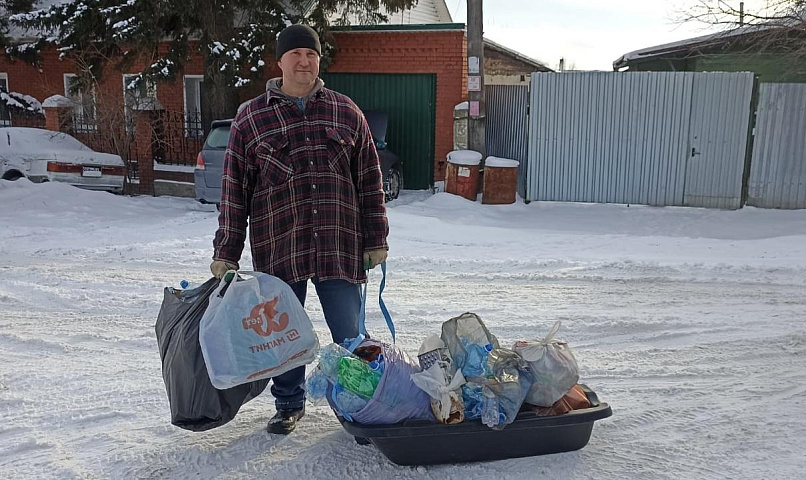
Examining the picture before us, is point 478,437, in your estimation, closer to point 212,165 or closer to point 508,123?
point 212,165

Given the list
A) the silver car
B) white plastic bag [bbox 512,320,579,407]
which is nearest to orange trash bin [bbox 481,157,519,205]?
the silver car

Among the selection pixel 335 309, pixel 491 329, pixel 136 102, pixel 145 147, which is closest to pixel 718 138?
pixel 491 329

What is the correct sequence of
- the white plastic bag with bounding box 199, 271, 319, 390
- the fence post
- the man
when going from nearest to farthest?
the white plastic bag with bounding box 199, 271, 319, 390 → the man → the fence post

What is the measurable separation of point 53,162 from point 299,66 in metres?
10.1

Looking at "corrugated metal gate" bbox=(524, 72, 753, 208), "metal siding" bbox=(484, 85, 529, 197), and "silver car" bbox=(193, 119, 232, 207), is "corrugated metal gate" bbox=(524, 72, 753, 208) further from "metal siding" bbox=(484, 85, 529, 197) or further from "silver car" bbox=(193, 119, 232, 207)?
"silver car" bbox=(193, 119, 232, 207)

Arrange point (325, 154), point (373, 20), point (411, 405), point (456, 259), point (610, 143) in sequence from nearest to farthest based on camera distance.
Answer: point (411, 405)
point (325, 154)
point (456, 259)
point (610, 143)
point (373, 20)

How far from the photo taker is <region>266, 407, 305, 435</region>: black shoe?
3549mm

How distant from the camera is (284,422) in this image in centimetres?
356

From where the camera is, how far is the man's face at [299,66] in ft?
10.6

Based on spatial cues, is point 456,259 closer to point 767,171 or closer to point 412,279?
point 412,279

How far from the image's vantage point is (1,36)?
49.4 feet

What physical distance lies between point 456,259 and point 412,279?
2.79 feet

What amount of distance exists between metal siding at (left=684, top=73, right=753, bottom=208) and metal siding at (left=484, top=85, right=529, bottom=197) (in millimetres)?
2655

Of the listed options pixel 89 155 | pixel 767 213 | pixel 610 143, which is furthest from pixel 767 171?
pixel 89 155
